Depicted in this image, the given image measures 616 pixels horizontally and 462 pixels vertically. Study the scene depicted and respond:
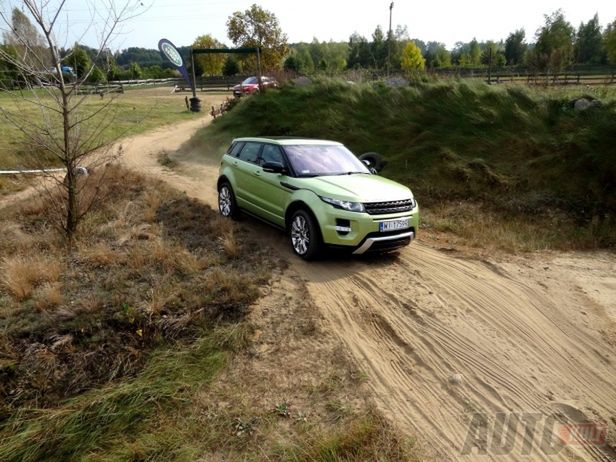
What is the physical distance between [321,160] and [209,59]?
56.3 m

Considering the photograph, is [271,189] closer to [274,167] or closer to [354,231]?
[274,167]

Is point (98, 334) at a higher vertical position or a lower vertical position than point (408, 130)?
lower

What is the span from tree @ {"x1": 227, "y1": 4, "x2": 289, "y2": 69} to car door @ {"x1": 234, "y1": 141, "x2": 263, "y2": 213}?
41.9 meters

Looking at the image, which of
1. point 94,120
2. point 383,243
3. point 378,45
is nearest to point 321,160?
point 383,243

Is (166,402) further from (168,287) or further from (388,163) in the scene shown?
(388,163)

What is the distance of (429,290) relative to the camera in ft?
19.0

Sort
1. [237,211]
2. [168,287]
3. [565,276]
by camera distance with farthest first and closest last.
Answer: [237,211]
[565,276]
[168,287]

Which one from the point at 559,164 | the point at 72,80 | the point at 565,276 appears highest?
the point at 72,80

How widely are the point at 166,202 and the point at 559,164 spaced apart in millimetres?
9027

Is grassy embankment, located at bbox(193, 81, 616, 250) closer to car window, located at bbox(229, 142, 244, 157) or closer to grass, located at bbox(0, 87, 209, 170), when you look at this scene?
car window, located at bbox(229, 142, 244, 157)

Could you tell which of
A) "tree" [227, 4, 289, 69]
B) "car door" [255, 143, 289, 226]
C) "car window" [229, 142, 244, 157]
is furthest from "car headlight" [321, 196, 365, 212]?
"tree" [227, 4, 289, 69]

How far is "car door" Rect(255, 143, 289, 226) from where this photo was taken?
7.09 metres

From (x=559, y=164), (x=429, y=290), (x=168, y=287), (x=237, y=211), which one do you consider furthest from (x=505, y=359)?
(x=559, y=164)
